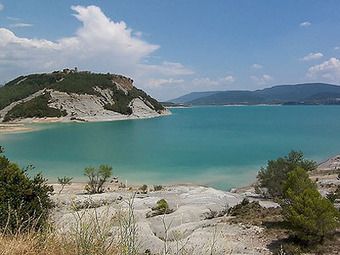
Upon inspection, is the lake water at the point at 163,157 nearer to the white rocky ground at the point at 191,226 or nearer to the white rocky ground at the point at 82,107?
the white rocky ground at the point at 191,226

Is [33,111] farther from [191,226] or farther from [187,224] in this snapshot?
[191,226]

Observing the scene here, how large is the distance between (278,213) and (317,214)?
12.3ft

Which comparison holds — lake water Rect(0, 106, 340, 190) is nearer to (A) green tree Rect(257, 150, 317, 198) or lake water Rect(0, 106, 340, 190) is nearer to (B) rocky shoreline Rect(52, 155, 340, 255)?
(A) green tree Rect(257, 150, 317, 198)

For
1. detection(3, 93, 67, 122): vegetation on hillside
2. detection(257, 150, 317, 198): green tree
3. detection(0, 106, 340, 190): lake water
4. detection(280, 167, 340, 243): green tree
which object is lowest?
detection(0, 106, 340, 190): lake water

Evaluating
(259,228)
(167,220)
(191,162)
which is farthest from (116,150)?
(259,228)

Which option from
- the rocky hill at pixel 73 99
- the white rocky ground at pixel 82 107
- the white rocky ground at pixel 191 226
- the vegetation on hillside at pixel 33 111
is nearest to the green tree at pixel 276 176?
the white rocky ground at pixel 191 226

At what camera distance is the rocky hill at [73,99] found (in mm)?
96000

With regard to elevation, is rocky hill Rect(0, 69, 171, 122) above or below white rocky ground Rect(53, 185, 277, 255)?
above

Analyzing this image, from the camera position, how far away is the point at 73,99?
106 metres

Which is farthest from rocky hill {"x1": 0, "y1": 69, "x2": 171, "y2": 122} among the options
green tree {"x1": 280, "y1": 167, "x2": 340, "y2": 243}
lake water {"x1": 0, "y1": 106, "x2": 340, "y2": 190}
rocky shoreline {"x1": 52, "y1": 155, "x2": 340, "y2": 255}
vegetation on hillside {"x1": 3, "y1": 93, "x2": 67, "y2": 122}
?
green tree {"x1": 280, "y1": 167, "x2": 340, "y2": 243}

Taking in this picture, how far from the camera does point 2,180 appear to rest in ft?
32.7

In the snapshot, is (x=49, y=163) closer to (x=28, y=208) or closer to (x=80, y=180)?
(x=80, y=180)

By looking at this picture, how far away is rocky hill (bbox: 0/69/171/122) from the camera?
96000 mm

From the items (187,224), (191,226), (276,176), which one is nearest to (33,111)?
(276,176)
